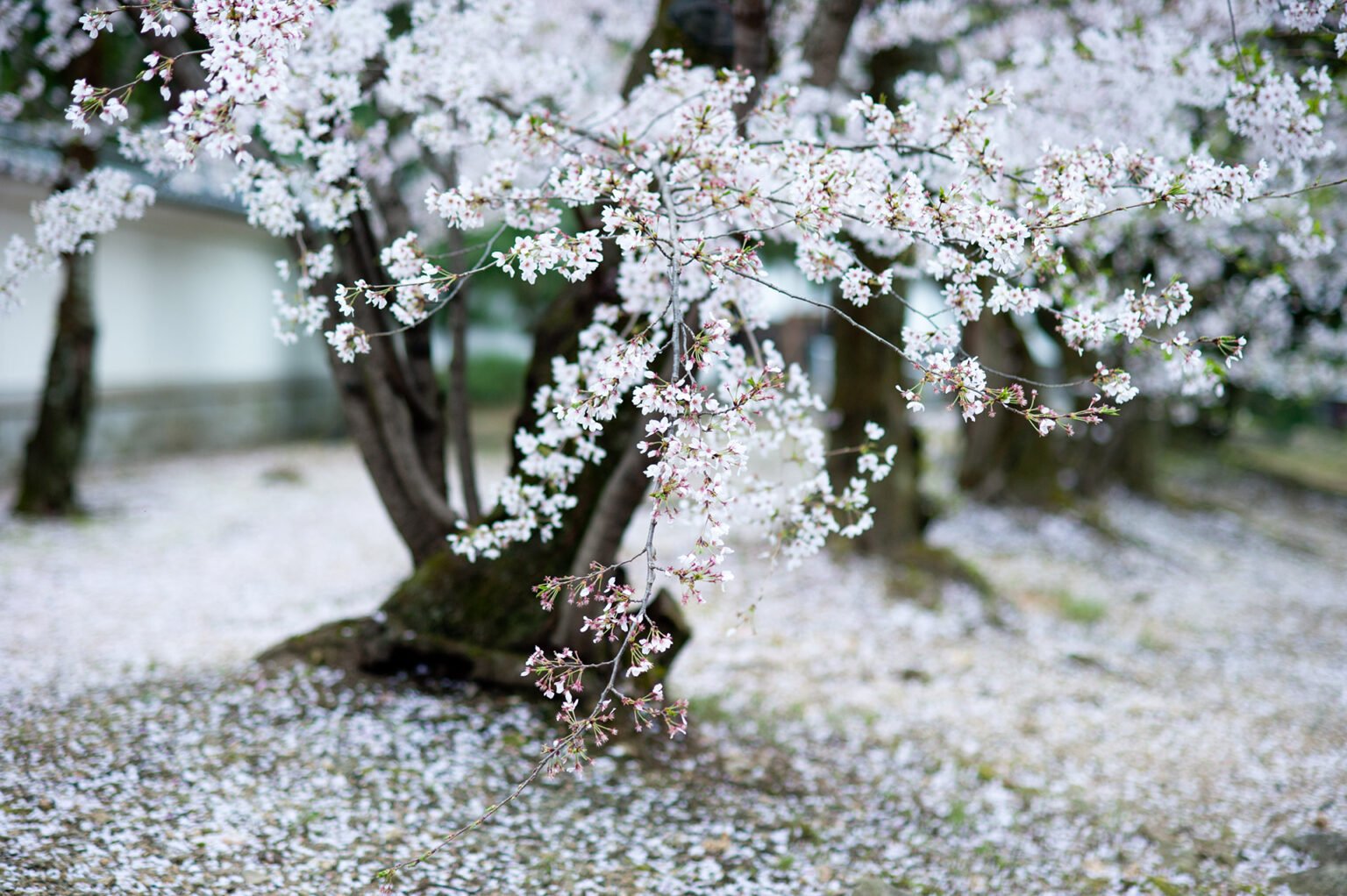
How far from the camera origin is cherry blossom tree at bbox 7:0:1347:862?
8.69ft

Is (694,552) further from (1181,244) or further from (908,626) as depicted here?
(1181,244)

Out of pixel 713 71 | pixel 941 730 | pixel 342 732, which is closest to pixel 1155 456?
pixel 941 730

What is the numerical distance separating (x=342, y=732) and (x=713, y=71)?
322 centimetres

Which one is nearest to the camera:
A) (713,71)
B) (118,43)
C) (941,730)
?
(713,71)

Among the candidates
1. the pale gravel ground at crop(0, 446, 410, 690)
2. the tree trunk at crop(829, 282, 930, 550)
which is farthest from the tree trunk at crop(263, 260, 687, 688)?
the tree trunk at crop(829, 282, 930, 550)

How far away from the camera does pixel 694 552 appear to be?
2.55 metres

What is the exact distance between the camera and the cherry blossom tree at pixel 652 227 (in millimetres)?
2648

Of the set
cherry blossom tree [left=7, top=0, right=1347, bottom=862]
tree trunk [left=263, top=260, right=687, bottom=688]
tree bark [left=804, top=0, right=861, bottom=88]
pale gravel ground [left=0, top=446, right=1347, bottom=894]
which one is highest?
tree bark [left=804, top=0, right=861, bottom=88]

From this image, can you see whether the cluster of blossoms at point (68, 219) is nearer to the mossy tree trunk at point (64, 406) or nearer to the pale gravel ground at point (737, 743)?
the pale gravel ground at point (737, 743)

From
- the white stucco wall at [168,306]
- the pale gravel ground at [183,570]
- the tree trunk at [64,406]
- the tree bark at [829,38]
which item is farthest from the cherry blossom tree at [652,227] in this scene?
the white stucco wall at [168,306]

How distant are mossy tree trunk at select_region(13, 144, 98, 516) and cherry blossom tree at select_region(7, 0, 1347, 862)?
201 inches

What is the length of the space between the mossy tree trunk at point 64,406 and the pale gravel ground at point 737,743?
38 centimetres

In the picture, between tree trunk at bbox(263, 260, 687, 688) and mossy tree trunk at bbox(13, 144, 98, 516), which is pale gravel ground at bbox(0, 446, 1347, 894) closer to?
tree trunk at bbox(263, 260, 687, 688)

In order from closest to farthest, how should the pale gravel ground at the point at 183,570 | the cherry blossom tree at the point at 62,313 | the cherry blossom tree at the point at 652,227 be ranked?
the cherry blossom tree at the point at 652,227 < the pale gravel ground at the point at 183,570 < the cherry blossom tree at the point at 62,313
